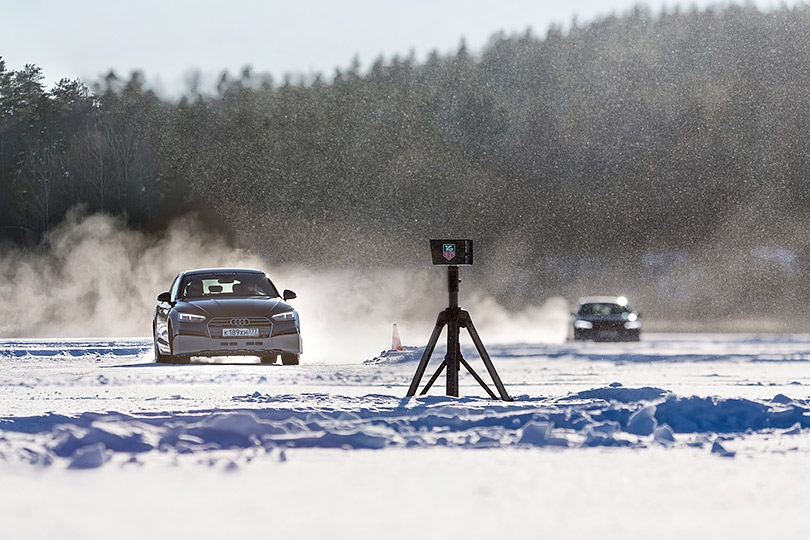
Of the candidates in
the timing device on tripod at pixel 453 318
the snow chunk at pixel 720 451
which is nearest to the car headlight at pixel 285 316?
the timing device on tripod at pixel 453 318

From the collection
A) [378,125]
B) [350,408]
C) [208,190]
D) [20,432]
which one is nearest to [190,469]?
[20,432]

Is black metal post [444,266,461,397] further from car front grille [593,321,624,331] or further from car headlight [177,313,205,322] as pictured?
car front grille [593,321,624,331]

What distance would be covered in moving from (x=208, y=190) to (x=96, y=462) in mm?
91675

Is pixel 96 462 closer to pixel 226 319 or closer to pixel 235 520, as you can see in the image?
pixel 235 520

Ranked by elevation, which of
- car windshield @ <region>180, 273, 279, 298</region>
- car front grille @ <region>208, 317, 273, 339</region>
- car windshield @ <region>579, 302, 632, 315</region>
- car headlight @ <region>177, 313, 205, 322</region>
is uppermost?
car windshield @ <region>180, 273, 279, 298</region>

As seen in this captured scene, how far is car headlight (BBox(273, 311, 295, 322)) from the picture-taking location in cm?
1815

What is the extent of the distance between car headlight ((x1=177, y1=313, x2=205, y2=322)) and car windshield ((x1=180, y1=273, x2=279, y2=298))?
2.77ft

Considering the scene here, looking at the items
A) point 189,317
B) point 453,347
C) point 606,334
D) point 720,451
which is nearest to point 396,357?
point 189,317

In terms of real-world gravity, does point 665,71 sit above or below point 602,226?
above

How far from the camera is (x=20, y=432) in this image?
9656 millimetres

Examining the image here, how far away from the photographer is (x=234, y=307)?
1819cm

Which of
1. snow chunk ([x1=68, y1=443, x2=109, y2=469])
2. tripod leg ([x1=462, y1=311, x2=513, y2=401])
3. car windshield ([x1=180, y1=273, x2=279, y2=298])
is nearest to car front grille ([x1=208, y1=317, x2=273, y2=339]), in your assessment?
car windshield ([x1=180, y1=273, x2=279, y2=298])

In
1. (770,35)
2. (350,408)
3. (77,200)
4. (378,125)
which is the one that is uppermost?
(770,35)

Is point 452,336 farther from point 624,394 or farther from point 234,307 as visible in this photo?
point 234,307
